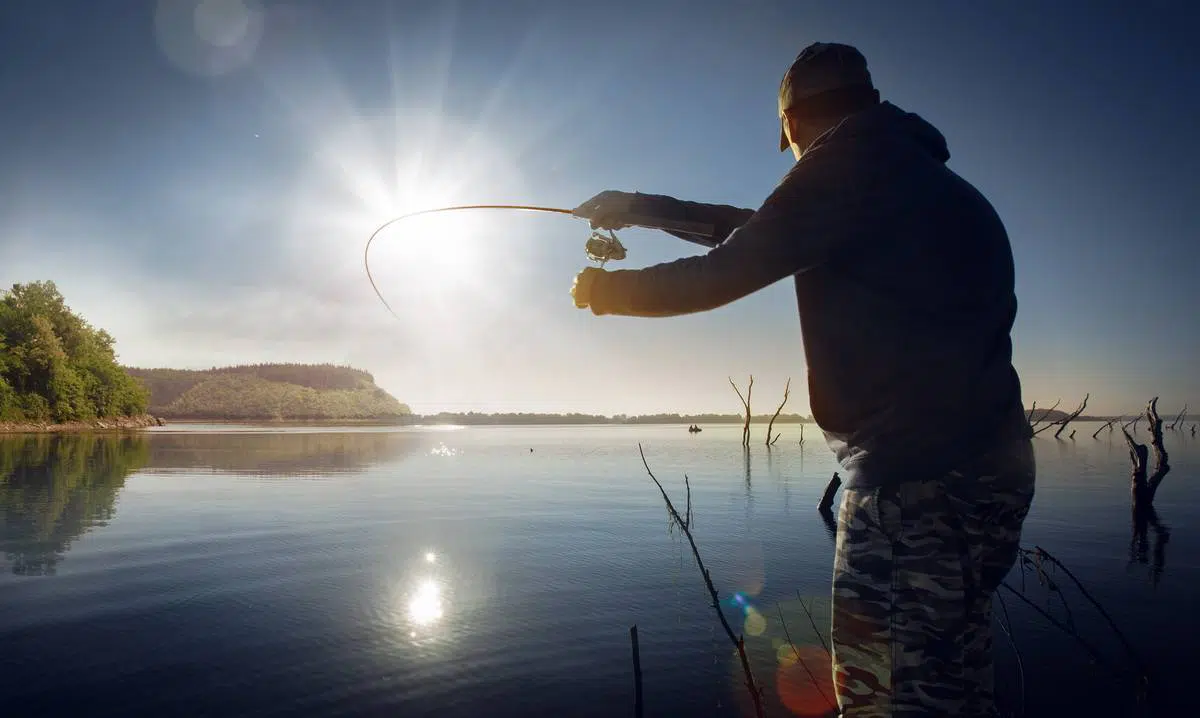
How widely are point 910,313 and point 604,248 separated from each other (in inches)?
66.7

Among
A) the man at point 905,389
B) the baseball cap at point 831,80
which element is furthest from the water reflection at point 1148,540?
the baseball cap at point 831,80

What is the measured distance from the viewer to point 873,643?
182 cm

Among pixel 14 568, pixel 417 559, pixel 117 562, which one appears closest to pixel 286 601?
pixel 417 559

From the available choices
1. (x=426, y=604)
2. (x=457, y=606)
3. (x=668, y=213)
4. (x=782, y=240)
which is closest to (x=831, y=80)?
(x=782, y=240)

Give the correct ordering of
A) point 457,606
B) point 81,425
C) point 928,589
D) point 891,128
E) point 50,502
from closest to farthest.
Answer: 1. point 928,589
2. point 891,128
3. point 457,606
4. point 50,502
5. point 81,425

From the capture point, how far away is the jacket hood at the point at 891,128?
1.86m

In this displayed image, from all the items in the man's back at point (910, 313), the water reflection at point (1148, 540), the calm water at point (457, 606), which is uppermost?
the man's back at point (910, 313)

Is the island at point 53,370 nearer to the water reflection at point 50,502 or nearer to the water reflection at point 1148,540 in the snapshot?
the water reflection at point 50,502

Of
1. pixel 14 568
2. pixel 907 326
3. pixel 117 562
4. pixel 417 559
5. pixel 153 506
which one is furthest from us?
pixel 153 506

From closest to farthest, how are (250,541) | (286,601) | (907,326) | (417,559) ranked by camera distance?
1. (907,326)
2. (286,601)
3. (417,559)
4. (250,541)

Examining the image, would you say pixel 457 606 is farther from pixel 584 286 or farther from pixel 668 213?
pixel 584 286

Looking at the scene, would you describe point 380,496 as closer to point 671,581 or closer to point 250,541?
point 250,541

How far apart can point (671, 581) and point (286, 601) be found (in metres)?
6.15

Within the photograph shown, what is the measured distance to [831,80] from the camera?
2137 mm
